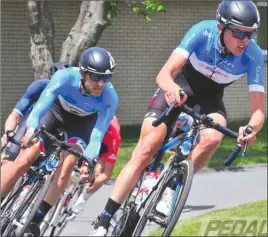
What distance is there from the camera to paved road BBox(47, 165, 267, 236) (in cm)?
1434

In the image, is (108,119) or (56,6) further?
(56,6)

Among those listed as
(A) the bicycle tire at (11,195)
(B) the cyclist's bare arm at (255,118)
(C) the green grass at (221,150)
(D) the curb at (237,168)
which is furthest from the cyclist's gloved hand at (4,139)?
(D) the curb at (237,168)

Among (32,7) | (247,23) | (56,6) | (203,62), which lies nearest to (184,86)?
(203,62)

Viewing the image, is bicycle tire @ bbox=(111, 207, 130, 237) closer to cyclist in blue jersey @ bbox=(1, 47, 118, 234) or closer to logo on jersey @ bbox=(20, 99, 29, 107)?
cyclist in blue jersey @ bbox=(1, 47, 118, 234)

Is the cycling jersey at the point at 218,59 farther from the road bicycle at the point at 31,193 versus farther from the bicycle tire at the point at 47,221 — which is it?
the bicycle tire at the point at 47,221

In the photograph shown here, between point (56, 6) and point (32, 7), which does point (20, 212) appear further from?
point (56, 6)

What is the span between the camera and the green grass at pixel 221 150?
1858 centimetres

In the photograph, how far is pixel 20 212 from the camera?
914 centimetres

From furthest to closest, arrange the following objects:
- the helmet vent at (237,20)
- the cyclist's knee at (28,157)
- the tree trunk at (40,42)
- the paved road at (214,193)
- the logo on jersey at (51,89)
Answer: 1. the tree trunk at (40,42)
2. the paved road at (214,193)
3. the cyclist's knee at (28,157)
4. the logo on jersey at (51,89)
5. the helmet vent at (237,20)

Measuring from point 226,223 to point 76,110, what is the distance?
12.8 feet

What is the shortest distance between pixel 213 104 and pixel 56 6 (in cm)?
1477

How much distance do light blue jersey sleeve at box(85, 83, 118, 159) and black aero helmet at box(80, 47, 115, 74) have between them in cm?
45

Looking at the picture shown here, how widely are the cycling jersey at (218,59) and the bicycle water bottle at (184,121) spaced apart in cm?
41

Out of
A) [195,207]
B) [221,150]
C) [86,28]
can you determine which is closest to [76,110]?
[86,28]
